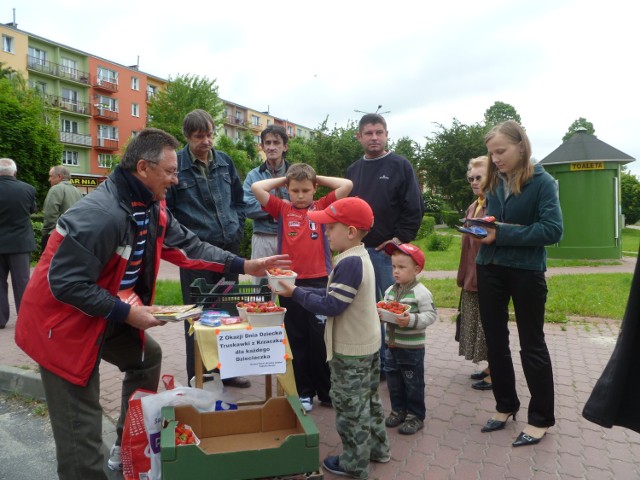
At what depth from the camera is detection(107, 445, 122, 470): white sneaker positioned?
341cm

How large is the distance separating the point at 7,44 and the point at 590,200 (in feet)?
165

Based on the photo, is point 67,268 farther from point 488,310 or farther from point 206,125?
point 488,310

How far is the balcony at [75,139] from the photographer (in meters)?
50.6

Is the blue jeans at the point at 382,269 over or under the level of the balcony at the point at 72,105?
under

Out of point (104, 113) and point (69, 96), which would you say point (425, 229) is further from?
point (69, 96)

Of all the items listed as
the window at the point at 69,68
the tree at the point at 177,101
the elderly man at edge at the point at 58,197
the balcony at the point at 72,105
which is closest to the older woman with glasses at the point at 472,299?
the elderly man at edge at the point at 58,197

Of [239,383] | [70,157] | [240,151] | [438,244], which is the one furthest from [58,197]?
[70,157]

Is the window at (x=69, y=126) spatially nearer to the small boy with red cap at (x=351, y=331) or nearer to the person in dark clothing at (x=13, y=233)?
the person in dark clothing at (x=13, y=233)

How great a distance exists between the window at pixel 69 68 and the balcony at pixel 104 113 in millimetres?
3491

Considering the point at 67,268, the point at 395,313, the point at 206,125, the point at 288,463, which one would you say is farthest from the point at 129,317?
the point at 206,125

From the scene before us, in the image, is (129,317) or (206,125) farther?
(206,125)

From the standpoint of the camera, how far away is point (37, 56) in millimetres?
49219

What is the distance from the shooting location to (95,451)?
2789 millimetres

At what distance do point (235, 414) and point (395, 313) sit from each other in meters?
1.28
